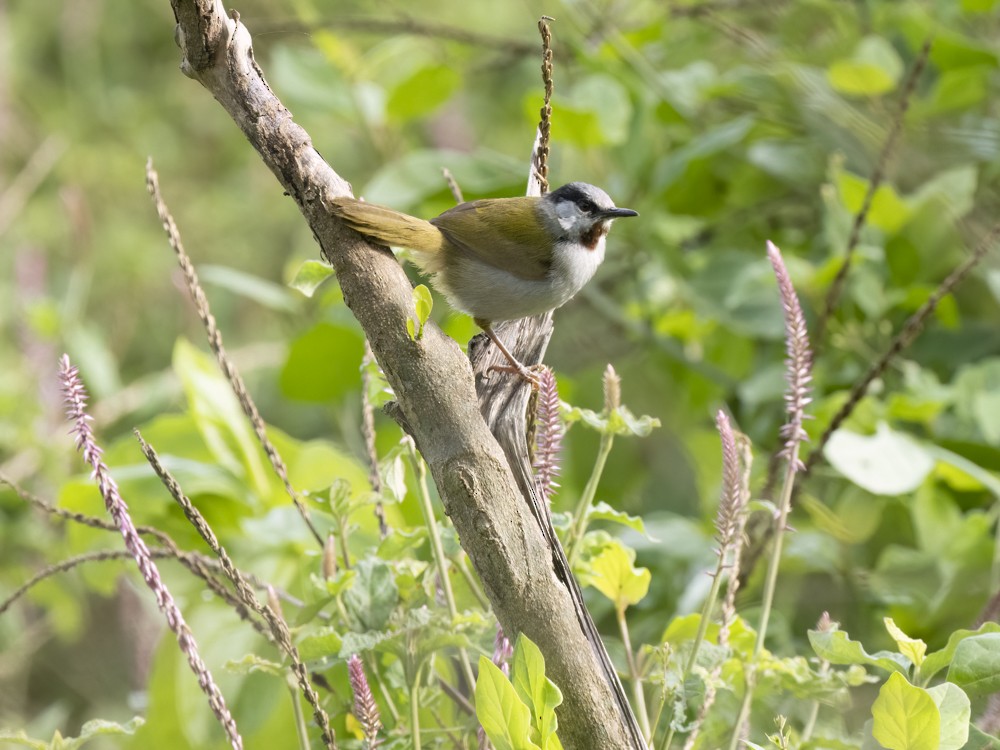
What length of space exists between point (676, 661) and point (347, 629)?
28 cm

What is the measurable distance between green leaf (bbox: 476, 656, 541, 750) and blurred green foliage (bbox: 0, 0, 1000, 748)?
0.11 metres

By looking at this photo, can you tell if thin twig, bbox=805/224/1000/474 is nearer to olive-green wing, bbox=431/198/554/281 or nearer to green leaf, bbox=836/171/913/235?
olive-green wing, bbox=431/198/554/281

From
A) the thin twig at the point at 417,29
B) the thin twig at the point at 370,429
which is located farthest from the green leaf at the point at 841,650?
the thin twig at the point at 417,29

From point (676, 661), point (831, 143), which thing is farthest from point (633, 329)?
point (676, 661)

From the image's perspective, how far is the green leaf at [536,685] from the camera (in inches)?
28.6

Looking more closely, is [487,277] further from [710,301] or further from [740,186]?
[740,186]

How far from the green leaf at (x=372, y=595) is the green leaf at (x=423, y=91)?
1318mm

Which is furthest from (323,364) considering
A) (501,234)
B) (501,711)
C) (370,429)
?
(501,711)

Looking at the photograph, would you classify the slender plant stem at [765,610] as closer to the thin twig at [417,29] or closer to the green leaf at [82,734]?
the green leaf at [82,734]

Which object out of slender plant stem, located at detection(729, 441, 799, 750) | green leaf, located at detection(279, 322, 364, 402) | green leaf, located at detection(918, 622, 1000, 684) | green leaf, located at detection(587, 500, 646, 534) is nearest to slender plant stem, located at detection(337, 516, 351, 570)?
green leaf, located at detection(587, 500, 646, 534)

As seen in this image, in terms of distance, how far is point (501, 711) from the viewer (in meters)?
0.73

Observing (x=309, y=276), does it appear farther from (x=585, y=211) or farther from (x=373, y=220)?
(x=585, y=211)

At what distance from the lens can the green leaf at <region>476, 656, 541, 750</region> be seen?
0.72m

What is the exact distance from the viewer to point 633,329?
1.98m
